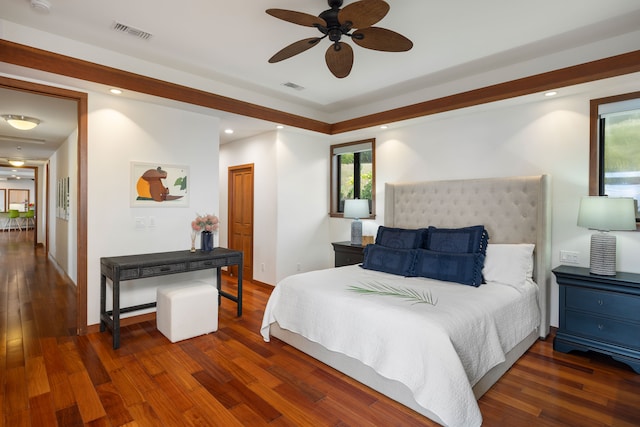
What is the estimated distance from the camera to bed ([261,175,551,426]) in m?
2.02

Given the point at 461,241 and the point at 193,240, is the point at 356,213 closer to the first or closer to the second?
the point at 461,241

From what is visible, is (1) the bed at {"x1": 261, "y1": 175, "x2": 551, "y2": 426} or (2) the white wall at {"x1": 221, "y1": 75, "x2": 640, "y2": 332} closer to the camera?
(1) the bed at {"x1": 261, "y1": 175, "x2": 551, "y2": 426}

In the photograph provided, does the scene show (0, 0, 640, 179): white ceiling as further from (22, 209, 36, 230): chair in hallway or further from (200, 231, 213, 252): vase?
(22, 209, 36, 230): chair in hallway

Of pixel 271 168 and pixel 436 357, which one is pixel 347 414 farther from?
pixel 271 168

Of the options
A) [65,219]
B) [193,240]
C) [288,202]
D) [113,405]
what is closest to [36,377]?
[113,405]

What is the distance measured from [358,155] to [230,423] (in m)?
4.22

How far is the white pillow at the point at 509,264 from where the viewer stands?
10.2 feet

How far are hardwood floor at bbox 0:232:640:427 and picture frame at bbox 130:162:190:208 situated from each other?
1.41m

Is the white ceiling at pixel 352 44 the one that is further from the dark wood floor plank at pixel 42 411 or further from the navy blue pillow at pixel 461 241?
the dark wood floor plank at pixel 42 411

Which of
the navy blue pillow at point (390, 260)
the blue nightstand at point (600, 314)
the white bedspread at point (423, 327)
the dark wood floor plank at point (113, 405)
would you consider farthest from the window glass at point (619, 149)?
the dark wood floor plank at point (113, 405)

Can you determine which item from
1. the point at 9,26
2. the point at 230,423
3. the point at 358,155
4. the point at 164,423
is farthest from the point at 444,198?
the point at 9,26

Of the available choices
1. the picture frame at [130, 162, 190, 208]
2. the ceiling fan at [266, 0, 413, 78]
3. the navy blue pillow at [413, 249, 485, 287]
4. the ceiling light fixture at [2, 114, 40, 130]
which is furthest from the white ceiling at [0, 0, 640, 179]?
the navy blue pillow at [413, 249, 485, 287]

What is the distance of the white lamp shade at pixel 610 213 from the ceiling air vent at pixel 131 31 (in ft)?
13.6

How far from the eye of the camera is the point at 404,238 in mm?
3807
